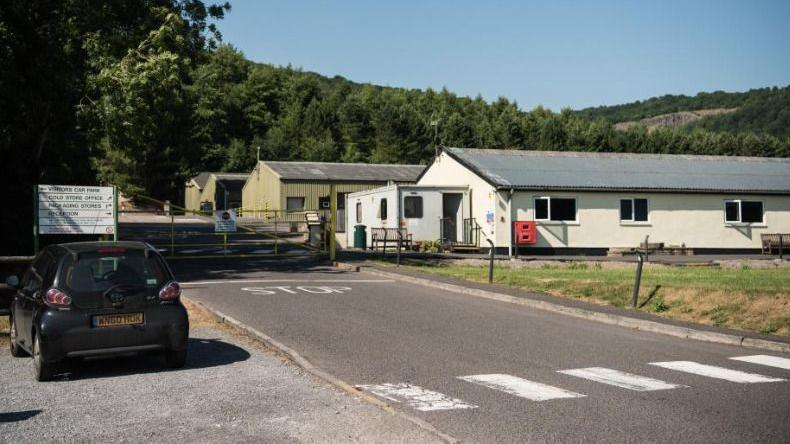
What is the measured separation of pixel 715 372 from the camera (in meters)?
9.06

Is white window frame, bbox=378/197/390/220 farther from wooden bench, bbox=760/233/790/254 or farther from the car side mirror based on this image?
the car side mirror

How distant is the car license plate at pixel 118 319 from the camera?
8633 mm

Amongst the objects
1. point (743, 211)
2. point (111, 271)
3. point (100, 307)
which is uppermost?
point (743, 211)

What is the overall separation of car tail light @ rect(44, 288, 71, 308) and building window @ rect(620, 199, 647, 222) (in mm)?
28236

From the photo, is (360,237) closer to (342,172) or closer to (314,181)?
(314,181)

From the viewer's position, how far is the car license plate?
863cm

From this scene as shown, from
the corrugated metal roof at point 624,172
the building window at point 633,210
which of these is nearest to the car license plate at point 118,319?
the corrugated metal roof at point 624,172

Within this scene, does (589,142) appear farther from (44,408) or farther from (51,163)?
(44,408)

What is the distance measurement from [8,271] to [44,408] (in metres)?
8.88

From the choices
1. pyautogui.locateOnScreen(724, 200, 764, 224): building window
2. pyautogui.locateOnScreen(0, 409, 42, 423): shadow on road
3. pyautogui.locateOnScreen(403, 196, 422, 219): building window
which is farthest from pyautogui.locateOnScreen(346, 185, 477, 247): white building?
pyautogui.locateOnScreen(0, 409, 42, 423): shadow on road

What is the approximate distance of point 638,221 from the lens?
33.6 meters

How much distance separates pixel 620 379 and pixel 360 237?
27.8 metres

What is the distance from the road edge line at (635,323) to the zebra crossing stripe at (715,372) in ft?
6.72

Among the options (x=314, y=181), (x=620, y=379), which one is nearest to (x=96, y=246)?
(x=620, y=379)
